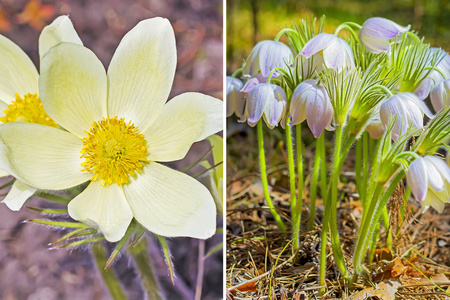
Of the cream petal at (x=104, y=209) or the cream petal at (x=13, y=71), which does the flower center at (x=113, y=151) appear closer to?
the cream petal at (x=104, y=209)

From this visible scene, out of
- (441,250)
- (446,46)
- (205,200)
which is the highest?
(446,46)

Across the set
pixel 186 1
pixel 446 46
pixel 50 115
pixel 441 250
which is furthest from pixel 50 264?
pixel 446 46

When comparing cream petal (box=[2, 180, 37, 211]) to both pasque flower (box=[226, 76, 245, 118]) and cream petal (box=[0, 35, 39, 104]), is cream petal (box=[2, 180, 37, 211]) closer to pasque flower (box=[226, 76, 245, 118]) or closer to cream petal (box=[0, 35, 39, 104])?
cream petal (box=[0, 35, 39, 104])

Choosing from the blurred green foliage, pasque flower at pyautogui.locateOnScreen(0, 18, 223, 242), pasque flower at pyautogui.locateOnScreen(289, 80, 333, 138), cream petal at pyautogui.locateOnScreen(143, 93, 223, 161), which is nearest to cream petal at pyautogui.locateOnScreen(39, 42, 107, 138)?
pasque flower at pyautogui.locateOnScreen(0, 18, 223, 242)

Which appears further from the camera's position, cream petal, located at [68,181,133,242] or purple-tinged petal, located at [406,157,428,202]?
cream petal, located at [68,181,133,242]

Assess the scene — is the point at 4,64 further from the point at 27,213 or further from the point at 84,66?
the point at 27,213

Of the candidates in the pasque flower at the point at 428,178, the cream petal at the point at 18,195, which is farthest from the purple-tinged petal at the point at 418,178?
the cream petal at the point at 18,195
